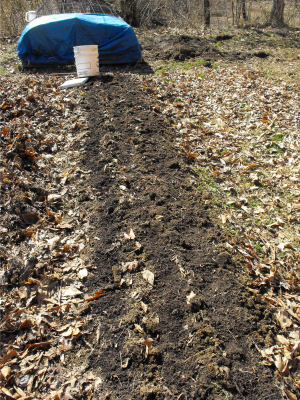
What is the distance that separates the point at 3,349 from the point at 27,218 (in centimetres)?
168

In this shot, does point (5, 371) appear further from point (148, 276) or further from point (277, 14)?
point (277, 14)

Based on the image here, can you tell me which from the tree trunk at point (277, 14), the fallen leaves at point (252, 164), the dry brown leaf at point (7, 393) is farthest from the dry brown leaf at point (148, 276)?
the tree trunk at point (277, 14)

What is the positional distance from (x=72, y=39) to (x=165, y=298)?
9.19 m

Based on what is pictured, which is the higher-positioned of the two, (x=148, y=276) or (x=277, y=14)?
(x=277, y=14)

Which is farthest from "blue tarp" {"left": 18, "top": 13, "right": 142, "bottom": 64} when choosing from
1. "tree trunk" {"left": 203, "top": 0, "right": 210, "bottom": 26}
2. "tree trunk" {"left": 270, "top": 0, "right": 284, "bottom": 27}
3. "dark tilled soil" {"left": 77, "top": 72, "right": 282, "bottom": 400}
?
"tree trunk" {"left": 270, "top": 0, "right": 284, "bottom": 27}

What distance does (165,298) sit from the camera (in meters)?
3.13

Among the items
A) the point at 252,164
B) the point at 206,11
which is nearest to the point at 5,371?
the point at 252,164

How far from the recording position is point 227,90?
819 centimetres

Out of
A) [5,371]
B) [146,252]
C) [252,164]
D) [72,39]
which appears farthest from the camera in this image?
[72,39]

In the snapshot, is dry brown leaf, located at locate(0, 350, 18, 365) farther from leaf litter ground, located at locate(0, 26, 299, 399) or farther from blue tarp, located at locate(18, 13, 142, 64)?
blue tarp, located at locate(18, 13, 142, 64)

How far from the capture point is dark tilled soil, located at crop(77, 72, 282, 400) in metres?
2.57

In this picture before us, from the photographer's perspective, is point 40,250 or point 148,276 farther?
point 40,250

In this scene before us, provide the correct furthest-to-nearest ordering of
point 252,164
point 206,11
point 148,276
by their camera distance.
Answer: point 206,11
point 252,164
point 148,276

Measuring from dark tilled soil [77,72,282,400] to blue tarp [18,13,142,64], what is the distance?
6.17 m
